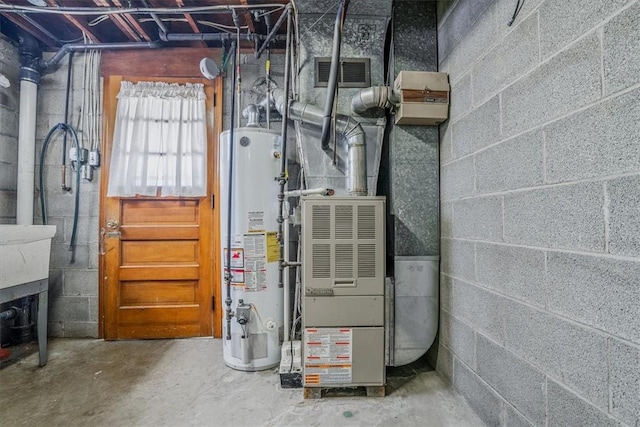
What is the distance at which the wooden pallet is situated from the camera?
1.79 m

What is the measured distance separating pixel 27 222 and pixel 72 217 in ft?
1.01

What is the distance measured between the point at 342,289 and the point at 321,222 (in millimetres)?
418

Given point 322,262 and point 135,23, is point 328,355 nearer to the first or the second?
point 322,262

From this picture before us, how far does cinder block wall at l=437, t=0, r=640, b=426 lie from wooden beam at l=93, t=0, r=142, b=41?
242cm

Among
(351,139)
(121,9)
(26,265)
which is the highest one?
(121,9)

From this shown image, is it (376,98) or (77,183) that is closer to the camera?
(376,98)

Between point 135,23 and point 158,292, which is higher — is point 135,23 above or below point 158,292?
above

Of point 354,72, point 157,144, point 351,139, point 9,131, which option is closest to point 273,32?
point 354,72

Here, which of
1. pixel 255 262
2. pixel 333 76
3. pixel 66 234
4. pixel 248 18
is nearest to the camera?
pixel 333 76

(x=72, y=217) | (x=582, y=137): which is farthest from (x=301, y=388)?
(x=72, y=217)

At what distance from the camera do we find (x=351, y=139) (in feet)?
6.57

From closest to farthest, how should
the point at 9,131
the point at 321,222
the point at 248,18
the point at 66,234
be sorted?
1. the point at 321,222
2. the point at 248,18
3. the point at 9,131
4. the point at 66,234

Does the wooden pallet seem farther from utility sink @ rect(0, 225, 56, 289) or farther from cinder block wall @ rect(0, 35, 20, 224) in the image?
cinder block wall @ rect(0, 35, 20, 224)

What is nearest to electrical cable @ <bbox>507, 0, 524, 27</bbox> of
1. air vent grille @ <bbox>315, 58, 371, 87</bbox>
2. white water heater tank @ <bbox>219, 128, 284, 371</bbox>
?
air vent grille @ <bbox>315, 58, 371, 87</bbox>
